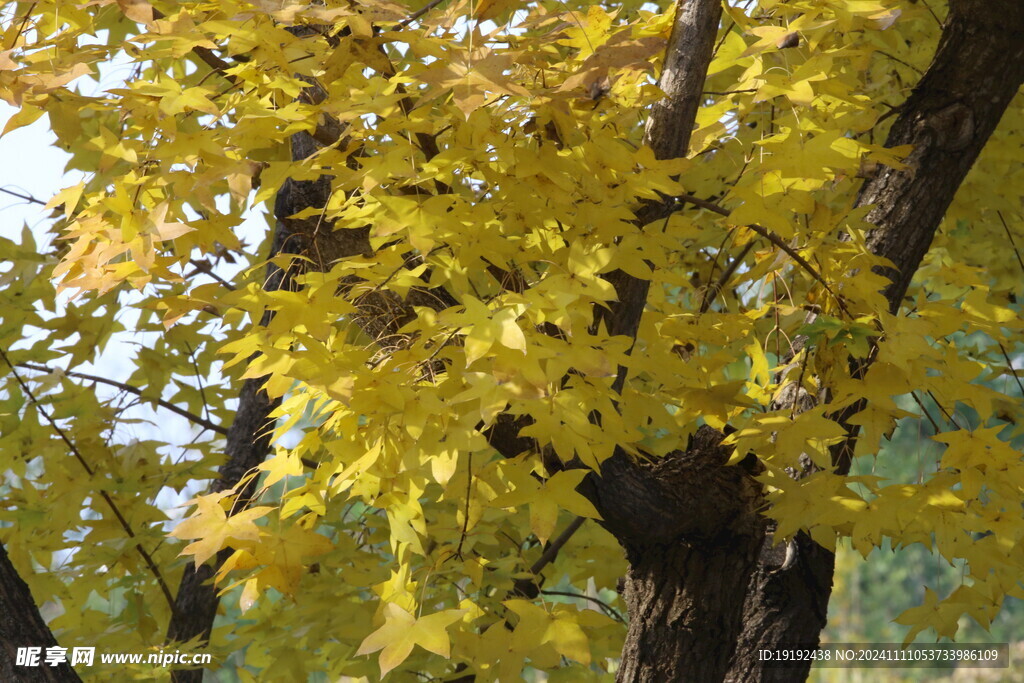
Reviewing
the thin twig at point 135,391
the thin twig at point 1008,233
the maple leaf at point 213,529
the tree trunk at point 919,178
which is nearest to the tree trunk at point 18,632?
the maple leaf at point 213,529

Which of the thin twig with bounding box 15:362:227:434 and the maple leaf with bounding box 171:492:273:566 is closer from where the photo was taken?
the maple leaf with bounding box 171:492:273:566

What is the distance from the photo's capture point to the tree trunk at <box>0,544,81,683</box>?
118 centimetres

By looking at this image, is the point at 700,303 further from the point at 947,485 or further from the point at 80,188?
the point at 80,188

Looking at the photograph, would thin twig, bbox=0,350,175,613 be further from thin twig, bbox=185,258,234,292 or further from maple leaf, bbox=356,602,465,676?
maple leaf, bbox=356,602,465,676

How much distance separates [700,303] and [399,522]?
3.18 ft

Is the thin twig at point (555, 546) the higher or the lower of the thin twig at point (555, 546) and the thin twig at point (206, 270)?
the lower

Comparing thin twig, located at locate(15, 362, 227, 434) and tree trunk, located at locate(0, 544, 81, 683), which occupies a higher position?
thin twig, located at locate(15, 362, 227, 434)

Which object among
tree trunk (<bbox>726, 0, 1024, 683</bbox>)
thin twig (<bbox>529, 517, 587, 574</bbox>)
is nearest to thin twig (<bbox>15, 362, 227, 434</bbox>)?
thin twig (<bbox>529, 517, 587, 574</bbox>)

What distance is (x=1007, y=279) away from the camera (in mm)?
2188

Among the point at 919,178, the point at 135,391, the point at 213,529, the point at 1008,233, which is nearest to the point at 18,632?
the point at 213,529

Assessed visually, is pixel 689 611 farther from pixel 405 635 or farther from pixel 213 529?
pixel 213 529

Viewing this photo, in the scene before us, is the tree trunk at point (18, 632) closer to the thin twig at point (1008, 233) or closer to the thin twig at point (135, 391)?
the thin twig at point (135, 391)

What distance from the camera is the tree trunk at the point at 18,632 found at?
1179mm

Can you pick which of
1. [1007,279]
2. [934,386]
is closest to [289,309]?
[934,386]
